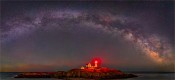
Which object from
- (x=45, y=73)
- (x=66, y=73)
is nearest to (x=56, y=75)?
(x=66, y=73)

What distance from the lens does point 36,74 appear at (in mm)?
89438

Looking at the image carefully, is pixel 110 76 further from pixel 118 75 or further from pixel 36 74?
pixel 36 74

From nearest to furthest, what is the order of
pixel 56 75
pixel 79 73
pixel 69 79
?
pixel 69 79, pixel 79 73, pixel 56 75

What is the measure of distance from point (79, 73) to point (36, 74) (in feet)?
61.2

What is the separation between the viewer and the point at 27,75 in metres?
88.6

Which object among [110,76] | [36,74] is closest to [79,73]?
[110,76]

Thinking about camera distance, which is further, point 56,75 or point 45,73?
point 45,73

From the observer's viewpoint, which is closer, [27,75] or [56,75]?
[56,75]

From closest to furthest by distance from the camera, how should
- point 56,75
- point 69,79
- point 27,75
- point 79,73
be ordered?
point 69,79, point 79,73, point 56,75, point 27,75

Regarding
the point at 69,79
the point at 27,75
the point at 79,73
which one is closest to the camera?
the point at 69,79

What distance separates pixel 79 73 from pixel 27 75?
19.2 m

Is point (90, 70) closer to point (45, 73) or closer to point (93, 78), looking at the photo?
point (93, 78)

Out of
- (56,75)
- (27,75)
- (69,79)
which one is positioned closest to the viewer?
(69,79)

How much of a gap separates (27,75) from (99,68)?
2073cm
